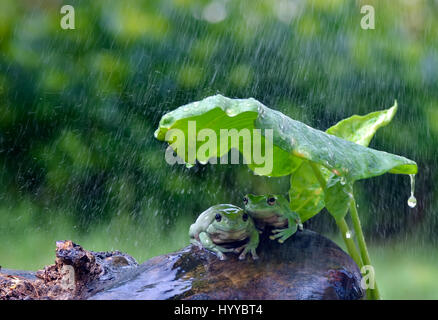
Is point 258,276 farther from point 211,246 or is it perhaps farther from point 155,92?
point 155,92

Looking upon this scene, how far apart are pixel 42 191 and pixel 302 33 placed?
2609 millimetres

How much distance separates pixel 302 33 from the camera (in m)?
4.25

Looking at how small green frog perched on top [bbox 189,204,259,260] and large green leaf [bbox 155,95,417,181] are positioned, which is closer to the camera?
large green leaf [bbox 155,95,417,181]

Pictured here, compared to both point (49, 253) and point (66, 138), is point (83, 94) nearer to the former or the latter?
point (66, 138)

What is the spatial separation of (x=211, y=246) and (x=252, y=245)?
0.16 meters

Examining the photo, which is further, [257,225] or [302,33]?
[302,33]

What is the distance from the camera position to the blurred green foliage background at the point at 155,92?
417 centimetres

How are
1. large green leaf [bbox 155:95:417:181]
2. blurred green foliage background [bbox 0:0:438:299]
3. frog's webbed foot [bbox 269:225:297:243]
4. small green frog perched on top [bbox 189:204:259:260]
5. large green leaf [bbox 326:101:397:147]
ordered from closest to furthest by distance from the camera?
large green leaf [bbox 155:95:417:181] < small green frog perched on top [bbox 189:204:259:260] < frog's webbed foot [bbox 269:225:297:243] < large green leaf [bbox 326:101:397:147] < blurred green foliage background [bbox 0:0:438:299]

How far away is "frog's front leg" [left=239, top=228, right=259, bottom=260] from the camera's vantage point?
1931 millimetres

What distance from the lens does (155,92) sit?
4.20 metres

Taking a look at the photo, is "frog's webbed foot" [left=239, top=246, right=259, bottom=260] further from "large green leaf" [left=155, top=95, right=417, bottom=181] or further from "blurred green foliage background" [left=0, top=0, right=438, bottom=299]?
"blurred green foliage background" [left=0, top=0, right=438, bottom=299]

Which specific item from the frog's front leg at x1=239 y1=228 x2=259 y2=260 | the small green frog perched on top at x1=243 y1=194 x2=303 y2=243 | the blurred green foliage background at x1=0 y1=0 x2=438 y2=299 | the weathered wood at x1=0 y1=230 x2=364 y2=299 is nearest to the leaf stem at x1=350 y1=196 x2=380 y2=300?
the weathered wood at x1=0 y1=230 x2=364 y2=299
